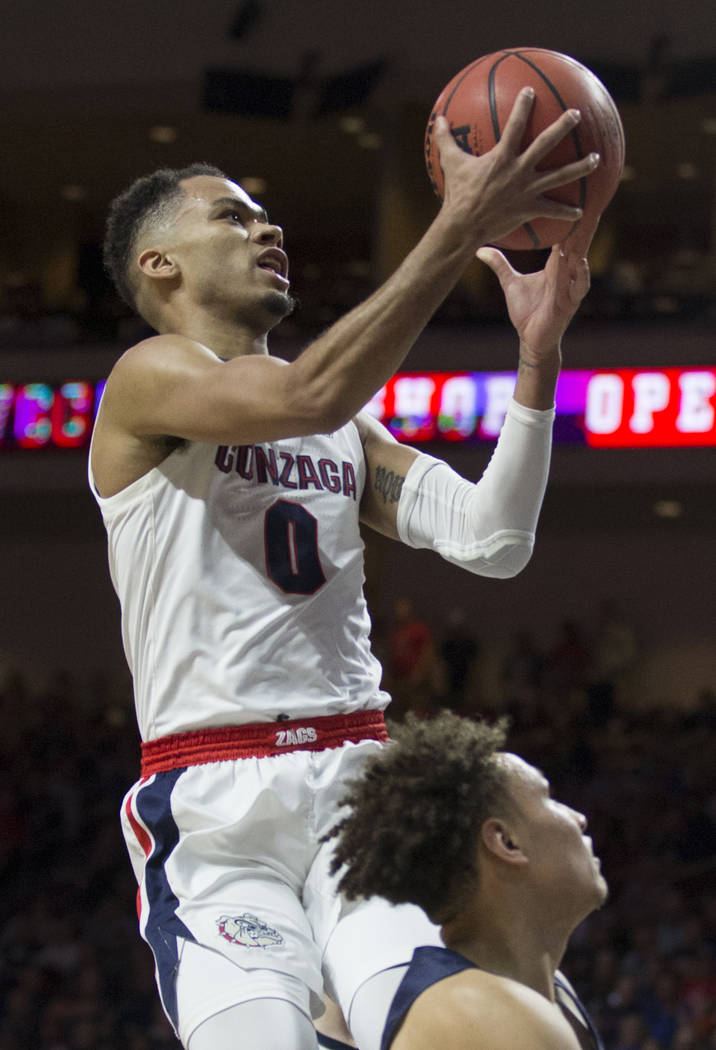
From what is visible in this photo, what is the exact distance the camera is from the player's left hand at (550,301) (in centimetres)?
275

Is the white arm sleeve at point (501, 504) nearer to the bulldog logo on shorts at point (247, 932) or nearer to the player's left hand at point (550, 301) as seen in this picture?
the player's left hand at point (550, 301)

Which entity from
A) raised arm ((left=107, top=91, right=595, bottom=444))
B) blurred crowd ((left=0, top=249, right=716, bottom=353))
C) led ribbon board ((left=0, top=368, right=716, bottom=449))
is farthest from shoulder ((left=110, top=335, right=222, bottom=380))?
blurred crowd ((left=0, top=249, right=716, bottom=353))

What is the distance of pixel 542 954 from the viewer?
237 centimetres

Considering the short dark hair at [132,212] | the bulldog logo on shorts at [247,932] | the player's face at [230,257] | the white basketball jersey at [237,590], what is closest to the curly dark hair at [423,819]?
the bulldog logo on shorts at [247,932]

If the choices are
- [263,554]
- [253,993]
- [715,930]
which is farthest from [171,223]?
[715,930]

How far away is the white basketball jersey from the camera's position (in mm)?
2607

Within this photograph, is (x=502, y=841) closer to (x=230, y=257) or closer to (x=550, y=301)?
(x=550, y=301)

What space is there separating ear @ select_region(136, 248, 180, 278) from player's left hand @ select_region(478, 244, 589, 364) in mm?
680

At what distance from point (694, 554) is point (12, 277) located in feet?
30.3

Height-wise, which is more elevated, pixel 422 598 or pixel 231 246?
pixel 231 246

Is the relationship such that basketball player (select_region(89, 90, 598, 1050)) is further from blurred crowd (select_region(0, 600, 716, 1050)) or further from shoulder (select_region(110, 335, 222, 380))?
blurred crowd (select_region(0, 600, 716, 1050))

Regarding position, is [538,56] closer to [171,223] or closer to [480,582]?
[171,223]

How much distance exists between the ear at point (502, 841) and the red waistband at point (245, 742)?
383 millimetres

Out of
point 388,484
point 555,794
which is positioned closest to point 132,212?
point 388,484
